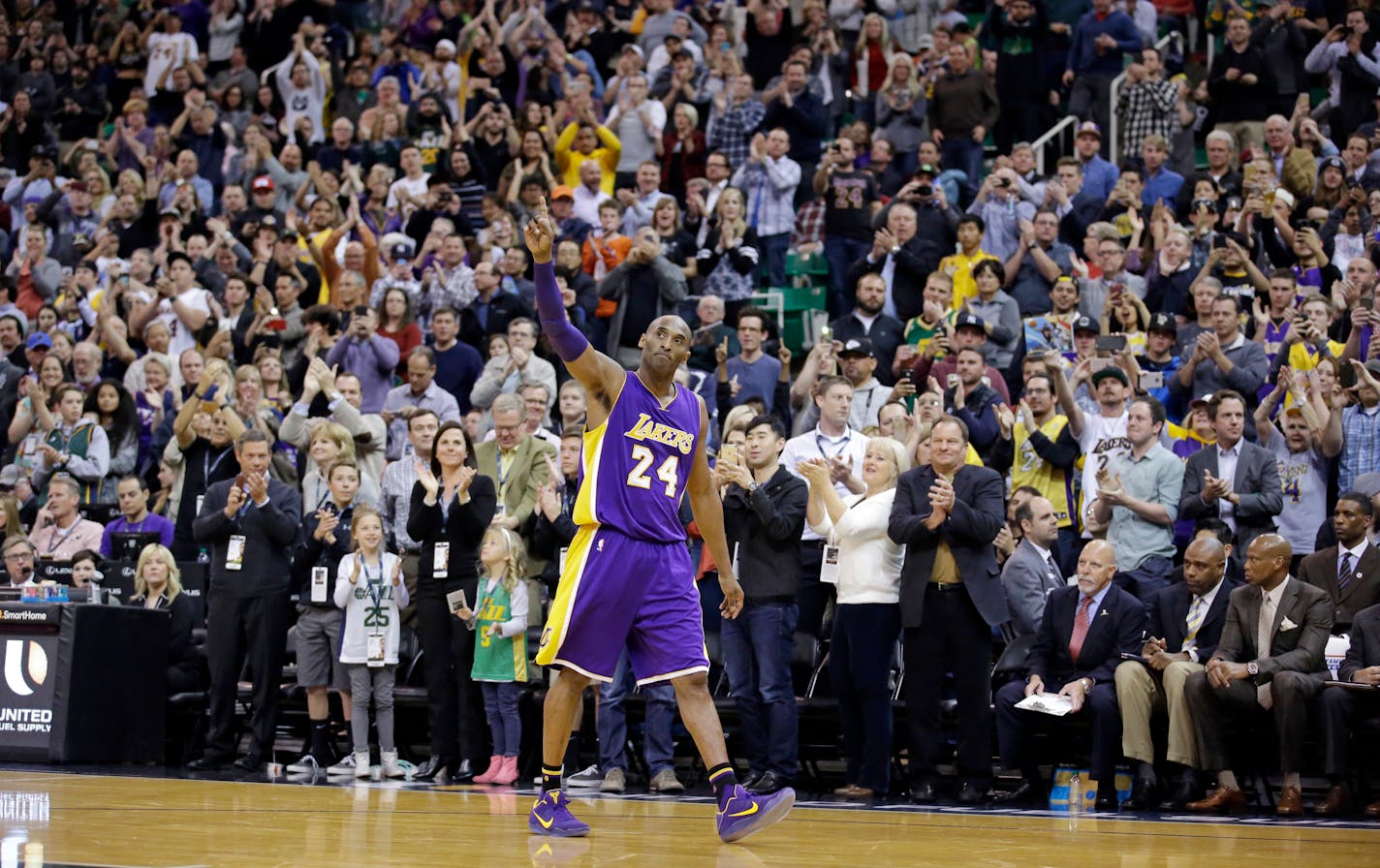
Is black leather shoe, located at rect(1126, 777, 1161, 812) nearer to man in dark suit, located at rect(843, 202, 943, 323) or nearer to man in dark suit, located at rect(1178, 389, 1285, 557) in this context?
man in dark suit, located at rect(1178, 389, 1285, 557)

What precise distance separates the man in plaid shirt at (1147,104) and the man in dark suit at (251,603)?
9050 millimetres

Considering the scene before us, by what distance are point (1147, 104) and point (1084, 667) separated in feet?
26.6

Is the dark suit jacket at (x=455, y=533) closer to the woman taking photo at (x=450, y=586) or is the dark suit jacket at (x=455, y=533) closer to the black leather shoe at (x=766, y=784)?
the woman taking photo at (x=450, y=586)

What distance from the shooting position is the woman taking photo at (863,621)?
10094 millimetres

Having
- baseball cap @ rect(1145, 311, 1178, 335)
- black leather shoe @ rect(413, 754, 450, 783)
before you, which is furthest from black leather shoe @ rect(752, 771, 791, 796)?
baseball cap @ rect(1145, 311, 1178, 335)

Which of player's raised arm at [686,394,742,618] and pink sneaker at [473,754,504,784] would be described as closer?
player's raised arm at [686,394,742,618]

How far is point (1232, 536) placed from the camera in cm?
1107

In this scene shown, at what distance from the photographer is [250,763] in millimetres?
11547

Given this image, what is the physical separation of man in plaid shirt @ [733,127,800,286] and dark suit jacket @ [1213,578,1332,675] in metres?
7.25

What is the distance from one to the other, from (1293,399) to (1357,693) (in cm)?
271

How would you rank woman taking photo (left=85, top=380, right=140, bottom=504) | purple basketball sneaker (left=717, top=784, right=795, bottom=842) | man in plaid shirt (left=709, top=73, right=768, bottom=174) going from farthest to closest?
1. man in plaid shirt (left=709, top=73, right=768, bottom=174)
2. woman taking photo (left=85, top=380, right=140, bottom=504)
3. purple basketball sneaker (left=717, top=784, right=795, bottom=842)

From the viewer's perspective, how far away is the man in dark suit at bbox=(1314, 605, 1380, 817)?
938 cm

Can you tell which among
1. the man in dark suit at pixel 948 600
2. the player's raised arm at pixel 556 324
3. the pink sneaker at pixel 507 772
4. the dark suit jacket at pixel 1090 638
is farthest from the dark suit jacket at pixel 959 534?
the player's raised arm at pixel 556 324

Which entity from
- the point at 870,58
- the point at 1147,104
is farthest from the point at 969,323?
the point at 870,58
